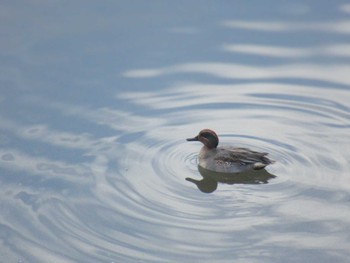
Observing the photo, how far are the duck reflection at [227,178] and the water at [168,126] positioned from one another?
89mm

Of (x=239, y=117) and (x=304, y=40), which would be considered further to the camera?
(x=304, y=40)

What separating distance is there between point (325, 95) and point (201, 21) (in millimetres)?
2958

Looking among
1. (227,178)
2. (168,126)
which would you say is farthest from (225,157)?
(168,126)

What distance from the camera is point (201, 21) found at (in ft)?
41.9

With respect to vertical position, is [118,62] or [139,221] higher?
[118,62]

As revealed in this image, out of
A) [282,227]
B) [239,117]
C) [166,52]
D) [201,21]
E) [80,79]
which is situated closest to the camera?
[282,227]

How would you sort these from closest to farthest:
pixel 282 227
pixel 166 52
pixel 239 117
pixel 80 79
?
1. pixel 282 227
2. pixel 239 117
3. pixel 80 79
4. pixel 166 52

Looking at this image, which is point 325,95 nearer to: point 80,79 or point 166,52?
point 166,52

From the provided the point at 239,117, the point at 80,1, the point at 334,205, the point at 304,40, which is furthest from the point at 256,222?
the point at 80,1

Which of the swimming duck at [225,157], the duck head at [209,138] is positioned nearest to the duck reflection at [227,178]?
the swimming duck at [225,157]

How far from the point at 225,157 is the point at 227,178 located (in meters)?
0.24

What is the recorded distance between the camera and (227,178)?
9.13m

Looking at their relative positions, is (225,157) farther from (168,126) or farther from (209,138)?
(168,126)

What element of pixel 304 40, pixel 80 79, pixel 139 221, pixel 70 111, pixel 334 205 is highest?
pixel 304 40
